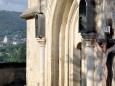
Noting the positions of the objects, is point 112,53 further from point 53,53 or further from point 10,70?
point 10,70

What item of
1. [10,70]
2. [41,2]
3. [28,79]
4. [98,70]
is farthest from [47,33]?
[10,70]

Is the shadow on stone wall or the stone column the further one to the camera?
the shadow on stone wall

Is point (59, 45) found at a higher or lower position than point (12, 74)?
higher

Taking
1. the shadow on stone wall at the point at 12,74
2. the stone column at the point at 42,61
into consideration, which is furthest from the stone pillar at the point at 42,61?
the shadow on stone wall at the point at 12,74

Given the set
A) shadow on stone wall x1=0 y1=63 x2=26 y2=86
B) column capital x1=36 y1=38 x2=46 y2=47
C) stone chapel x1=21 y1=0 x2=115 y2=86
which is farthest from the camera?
shadow on stone wall x1=0 y1=63 x2=26 y2=86

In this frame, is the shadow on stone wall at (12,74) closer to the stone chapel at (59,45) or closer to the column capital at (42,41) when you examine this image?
the stone chapel at (59,45)

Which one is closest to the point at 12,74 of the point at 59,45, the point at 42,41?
the point at 42,41

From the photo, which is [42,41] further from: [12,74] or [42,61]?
[12,74]

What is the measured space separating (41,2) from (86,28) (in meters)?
4.01

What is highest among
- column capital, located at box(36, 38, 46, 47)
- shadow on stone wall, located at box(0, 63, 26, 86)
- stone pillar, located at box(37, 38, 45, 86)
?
column capital, located at box(36, 38, 46, 47)

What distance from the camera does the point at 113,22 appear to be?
Answer: 6570 mm

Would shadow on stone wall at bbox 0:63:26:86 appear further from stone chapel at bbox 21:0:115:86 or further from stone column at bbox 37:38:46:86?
stone column at bbox 37:38:46:86

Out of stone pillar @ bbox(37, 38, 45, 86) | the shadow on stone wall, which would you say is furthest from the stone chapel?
the shadow on stone wall

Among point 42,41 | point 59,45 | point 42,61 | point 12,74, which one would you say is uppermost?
point 42,41
